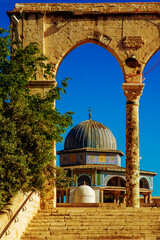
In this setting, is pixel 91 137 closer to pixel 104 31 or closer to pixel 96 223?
pixel 104 31

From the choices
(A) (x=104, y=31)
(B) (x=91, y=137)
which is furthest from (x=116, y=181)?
(A) (x=104, y=31)

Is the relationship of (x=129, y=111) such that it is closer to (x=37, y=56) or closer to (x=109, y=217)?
(x=37, y=56)

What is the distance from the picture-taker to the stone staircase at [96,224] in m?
12.9

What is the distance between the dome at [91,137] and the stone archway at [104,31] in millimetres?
22503

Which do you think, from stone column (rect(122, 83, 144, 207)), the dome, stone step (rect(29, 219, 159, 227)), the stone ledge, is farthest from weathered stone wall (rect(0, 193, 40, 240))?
the dome

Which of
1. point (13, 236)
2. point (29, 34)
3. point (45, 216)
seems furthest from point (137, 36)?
point (13, 236)

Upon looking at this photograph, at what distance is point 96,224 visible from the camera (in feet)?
44.4

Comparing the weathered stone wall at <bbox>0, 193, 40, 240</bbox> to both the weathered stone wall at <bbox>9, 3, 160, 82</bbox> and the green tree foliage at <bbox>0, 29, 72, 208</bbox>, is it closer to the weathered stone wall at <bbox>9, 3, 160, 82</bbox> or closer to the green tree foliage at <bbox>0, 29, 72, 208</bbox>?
the green tree foliage at <bbox>0, 29, 72, 208</bbox>

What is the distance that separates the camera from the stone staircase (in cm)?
1287

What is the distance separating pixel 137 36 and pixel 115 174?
21.6 meters

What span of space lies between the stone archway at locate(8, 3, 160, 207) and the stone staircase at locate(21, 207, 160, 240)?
154 inches

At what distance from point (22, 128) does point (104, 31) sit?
5.97m

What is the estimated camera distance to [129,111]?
57.8 ft

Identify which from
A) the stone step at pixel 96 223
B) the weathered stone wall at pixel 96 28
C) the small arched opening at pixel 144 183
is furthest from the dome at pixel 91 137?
the stone step at pixel 96 223
